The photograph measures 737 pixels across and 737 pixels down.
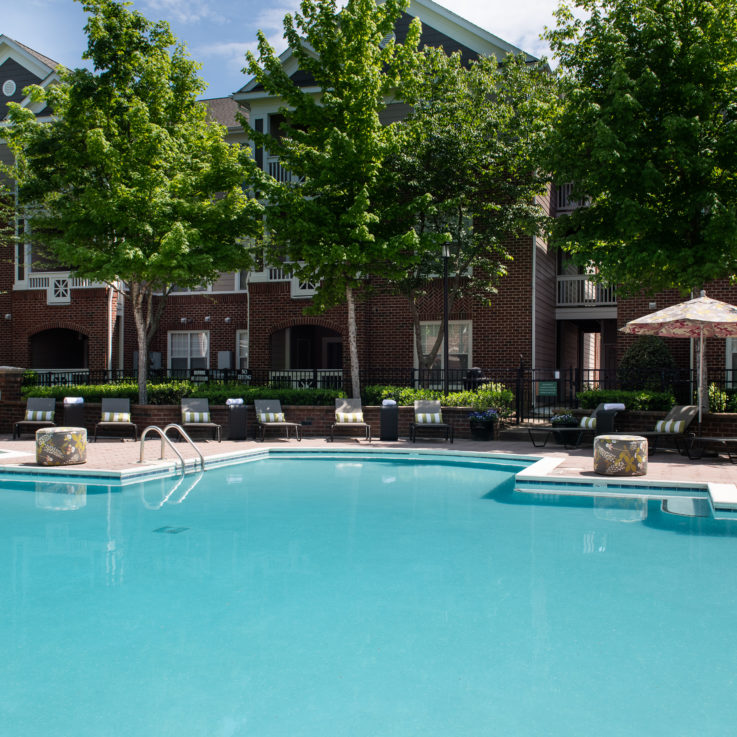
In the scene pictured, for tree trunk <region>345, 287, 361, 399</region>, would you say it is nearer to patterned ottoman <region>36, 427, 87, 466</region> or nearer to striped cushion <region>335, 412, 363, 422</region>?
A: striped cushion <region>335, 412, 363, 422</region>

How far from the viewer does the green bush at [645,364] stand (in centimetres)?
1703

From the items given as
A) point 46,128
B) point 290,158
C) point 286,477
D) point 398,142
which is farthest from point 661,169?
point 46,128

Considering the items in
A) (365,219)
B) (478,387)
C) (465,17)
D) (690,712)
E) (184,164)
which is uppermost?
(465,17)

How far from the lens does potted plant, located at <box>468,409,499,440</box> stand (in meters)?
16.2

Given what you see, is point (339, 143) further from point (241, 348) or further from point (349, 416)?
point (241, 348)

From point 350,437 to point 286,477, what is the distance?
15.6 ft

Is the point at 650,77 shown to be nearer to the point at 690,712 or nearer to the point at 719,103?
the point at 719,103

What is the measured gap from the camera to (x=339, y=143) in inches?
630

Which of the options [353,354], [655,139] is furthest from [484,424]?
[655,139]

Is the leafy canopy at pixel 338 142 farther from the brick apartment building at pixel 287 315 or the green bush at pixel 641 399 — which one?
the green bush at pixel 641 399

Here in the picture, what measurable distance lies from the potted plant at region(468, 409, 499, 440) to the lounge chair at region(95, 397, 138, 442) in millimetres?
8047

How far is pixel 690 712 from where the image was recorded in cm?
384

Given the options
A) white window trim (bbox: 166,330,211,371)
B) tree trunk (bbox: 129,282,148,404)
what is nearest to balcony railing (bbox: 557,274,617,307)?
white window trim (bbox: 166,330,211,371)

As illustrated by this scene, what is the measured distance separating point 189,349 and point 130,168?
8925 mm
